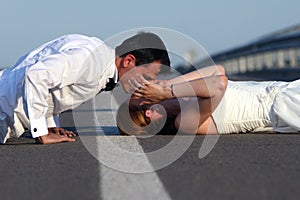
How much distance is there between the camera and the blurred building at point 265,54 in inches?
1294

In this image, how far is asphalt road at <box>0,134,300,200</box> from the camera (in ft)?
14.3

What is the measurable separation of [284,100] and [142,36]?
67.9 inches

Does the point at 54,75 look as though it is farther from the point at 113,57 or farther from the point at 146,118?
the point at 146,118

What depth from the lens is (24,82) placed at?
6.81m

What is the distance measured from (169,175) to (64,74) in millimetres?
2085

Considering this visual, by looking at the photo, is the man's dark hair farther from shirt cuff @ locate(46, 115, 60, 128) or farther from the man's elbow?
shirt cuff @ locate(46, 115, 60, 128)

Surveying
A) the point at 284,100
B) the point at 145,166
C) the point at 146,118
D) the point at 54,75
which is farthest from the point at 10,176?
the point at 284,100

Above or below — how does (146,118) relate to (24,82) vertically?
below

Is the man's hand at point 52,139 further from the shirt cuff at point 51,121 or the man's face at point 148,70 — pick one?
the man's face at point 148,70

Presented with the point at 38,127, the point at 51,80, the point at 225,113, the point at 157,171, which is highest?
the point at 51,80

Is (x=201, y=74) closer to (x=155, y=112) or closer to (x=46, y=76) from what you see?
(x=155, y=112)

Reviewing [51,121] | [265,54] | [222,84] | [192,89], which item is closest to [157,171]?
[192,89]

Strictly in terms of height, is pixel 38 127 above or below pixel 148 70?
below

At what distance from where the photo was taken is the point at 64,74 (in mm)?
6797
